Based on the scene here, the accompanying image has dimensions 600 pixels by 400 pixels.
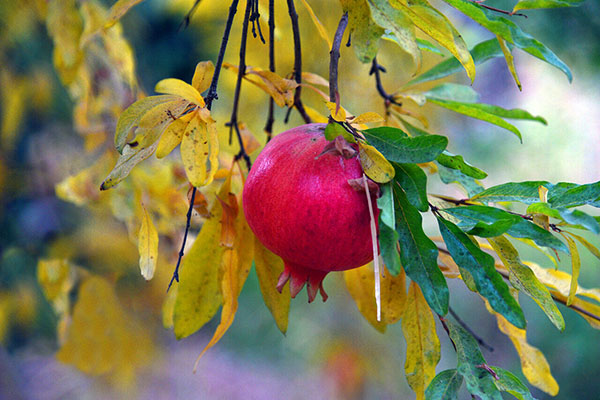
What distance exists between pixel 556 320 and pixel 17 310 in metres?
1.50

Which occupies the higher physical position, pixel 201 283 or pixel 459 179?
pixel 459 179

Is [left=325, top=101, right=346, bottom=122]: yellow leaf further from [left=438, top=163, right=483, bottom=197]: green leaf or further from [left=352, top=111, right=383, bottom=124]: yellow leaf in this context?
[left=438, top=163, right=483, bottom=197]: green leaf

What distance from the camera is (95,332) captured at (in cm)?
125

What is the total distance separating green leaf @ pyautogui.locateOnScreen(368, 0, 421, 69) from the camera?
372 millimetres

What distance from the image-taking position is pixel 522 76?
473cm

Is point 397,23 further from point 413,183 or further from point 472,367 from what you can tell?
point 472,367

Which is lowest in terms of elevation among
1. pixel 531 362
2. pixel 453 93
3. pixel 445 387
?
pixel 531 362

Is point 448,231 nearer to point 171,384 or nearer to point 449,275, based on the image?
point 449,275

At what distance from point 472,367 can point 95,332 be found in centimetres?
108

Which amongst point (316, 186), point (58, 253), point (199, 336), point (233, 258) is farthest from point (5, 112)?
point (199, 336)

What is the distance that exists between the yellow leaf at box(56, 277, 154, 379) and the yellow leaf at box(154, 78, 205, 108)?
88 centimetres

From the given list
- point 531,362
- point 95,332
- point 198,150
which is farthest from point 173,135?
point 95,332

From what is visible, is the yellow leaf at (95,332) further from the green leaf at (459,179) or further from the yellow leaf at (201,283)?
the green leaf at (459,179)

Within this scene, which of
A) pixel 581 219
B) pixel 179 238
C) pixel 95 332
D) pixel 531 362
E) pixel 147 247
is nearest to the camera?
pixel 581 219
